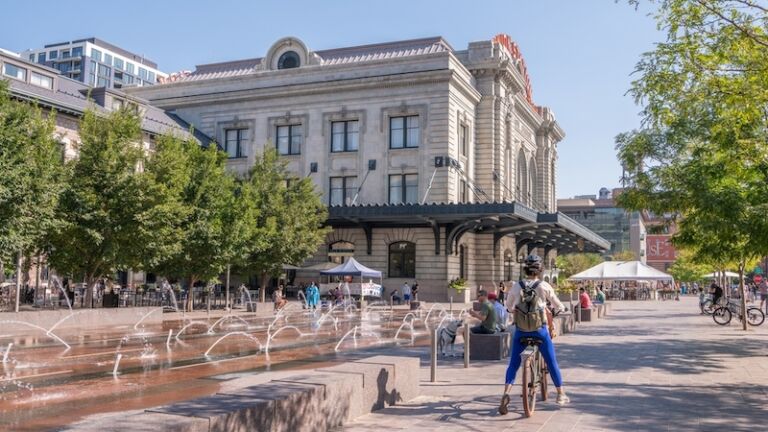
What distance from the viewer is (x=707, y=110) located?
19016 millimetres

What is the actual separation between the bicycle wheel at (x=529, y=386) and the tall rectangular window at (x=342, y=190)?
143 ft

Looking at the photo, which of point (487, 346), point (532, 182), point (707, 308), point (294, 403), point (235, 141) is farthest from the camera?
point (532, 182)

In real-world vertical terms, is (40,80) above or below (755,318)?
above

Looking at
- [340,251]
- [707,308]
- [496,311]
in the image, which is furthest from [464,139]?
[496,311]

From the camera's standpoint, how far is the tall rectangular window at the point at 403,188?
50.3 meters

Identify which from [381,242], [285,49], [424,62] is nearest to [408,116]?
[424,62]

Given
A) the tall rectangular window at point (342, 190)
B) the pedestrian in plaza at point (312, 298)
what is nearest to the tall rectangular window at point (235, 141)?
the tall rectangular window at point (342, 190)

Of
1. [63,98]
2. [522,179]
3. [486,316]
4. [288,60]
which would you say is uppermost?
[288,60]

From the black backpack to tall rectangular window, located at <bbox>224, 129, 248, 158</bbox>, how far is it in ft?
163

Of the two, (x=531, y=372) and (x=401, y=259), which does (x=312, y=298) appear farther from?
(x=531, y=372)

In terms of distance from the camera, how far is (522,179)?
6575 cm

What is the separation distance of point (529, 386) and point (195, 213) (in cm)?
2501

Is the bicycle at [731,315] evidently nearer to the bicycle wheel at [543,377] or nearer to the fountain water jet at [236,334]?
the fountain water jet at [236,334]

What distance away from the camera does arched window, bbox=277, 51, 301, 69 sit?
56.8m
